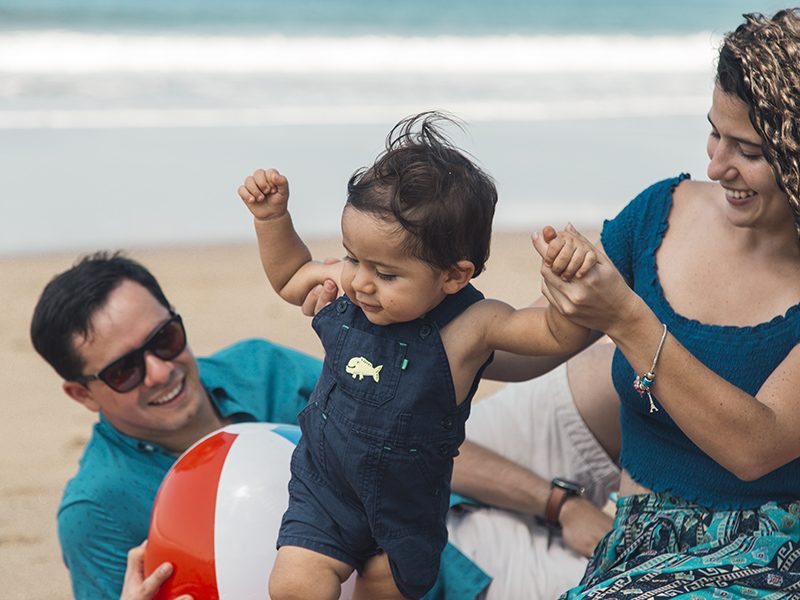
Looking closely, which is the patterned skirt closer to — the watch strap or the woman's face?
the watch strap

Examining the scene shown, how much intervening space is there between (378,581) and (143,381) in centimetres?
112

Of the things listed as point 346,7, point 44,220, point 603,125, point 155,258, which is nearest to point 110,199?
point 44,220

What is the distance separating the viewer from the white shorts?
352cm

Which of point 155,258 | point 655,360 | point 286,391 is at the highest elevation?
point 655,360

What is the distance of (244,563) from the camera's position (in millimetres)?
3045

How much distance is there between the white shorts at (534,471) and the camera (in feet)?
11.5

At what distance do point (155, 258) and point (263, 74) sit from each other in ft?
29.0

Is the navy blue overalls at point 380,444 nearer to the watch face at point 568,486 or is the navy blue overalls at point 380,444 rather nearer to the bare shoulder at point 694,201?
the bare shoulder at point 694,201

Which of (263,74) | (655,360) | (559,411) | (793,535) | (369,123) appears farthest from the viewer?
(263,74)

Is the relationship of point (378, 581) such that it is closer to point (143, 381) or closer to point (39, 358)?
point (143, 381)

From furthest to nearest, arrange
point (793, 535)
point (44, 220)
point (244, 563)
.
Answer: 1. point (44, 220)
2. point (244, 563)
3. point (793, 535)

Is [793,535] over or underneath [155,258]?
over

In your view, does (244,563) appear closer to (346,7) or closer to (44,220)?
(44,220)

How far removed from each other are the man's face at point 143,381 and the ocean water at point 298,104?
5.90 feet
